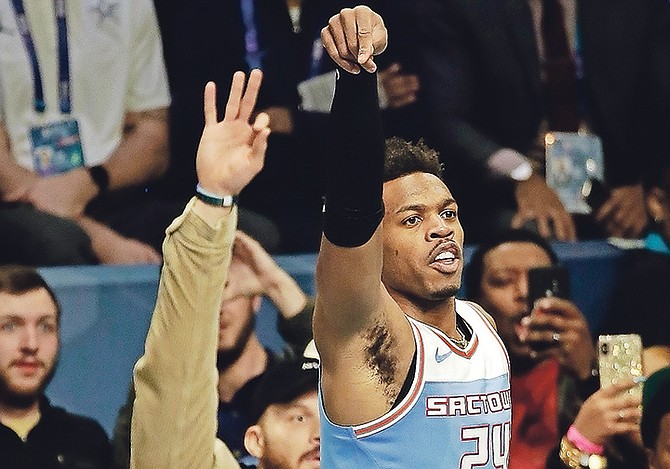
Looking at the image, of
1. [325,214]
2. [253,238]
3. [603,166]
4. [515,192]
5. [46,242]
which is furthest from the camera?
[603,166]

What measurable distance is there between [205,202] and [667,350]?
2.23m

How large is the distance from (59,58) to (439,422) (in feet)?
6.69

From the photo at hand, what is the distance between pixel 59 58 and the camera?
13.1ft

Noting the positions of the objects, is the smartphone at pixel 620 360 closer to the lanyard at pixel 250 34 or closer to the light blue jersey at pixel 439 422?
the light blue jersey at pixel 439 422

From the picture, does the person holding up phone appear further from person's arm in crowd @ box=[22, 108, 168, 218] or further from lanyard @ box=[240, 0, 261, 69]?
person's arm in crowd @ box=[22, 108, 168, 218]

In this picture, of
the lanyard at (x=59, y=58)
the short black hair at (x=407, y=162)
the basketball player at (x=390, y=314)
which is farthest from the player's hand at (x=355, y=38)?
the lanyard at (x=59, y=58)

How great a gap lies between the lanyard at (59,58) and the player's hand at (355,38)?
1962 millimetres

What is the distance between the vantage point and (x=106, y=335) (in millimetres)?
3803

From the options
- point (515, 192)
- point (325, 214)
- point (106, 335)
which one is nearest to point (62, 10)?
point (106, 335)

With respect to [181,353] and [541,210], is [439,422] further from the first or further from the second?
[541,210]

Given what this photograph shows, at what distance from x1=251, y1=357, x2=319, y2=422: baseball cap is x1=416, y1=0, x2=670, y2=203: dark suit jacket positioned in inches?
52.0

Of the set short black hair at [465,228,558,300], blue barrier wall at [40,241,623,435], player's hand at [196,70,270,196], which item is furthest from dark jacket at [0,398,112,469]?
short black hair at [465,228,558,300]

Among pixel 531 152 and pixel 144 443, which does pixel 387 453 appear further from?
pixel 531 152

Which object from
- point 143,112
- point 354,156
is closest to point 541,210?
point 143,112
